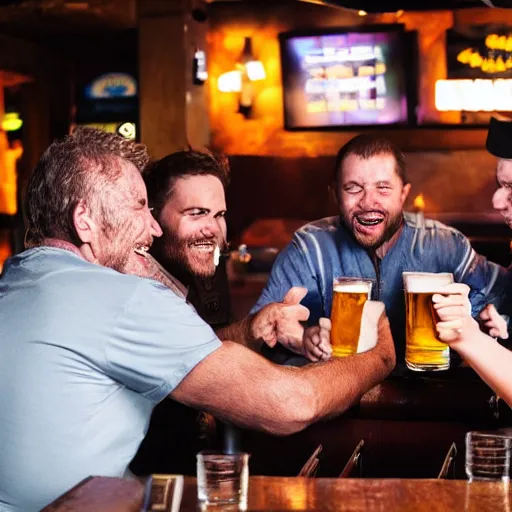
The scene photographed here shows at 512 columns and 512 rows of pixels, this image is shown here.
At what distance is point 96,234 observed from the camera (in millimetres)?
2436

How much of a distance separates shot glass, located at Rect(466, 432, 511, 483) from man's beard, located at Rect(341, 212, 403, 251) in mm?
1953

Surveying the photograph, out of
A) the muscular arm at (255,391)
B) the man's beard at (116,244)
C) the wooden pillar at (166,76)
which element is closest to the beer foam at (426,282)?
the muscular arm at (255,391)

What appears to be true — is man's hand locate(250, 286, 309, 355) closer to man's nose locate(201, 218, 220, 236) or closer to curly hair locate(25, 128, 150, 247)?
man's nose locate(201, 218, 220, 236)

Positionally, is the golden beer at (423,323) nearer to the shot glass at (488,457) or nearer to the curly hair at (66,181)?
the shot glass at (488,457)

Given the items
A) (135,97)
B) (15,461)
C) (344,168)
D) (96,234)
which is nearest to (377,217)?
(344,168)

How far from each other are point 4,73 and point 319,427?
5.96 metres

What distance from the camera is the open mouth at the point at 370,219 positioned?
4070 millimetres

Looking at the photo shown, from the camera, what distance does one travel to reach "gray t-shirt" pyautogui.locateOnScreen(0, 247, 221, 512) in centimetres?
213

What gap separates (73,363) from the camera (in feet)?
7.06

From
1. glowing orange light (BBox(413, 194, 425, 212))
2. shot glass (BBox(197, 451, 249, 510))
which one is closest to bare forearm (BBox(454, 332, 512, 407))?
shot glass (BBox(197, 451, 249, 510))

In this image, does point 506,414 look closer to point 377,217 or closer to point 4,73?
point 377,217

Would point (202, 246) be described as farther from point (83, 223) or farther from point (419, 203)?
point (419, 203)

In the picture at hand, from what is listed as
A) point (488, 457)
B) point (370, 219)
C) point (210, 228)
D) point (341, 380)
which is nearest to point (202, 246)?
point (210, 228)

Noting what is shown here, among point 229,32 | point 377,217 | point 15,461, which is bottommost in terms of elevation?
point 15,461
